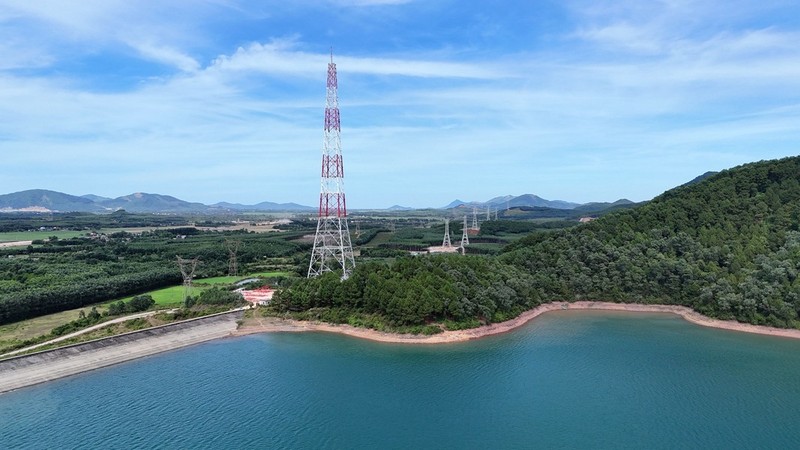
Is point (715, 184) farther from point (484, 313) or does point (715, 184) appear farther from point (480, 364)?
point (480, 364)

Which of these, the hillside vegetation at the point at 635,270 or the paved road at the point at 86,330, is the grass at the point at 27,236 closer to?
the paved road at the point at 86,330

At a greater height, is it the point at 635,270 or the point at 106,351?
the point at 635,270

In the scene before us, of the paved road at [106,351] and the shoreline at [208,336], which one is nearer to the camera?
the paved road at [106,351]

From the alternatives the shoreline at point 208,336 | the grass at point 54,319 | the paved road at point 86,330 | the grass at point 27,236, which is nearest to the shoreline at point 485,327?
the shoreline at point 208,336

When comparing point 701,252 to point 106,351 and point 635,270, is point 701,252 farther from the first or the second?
point 106,351

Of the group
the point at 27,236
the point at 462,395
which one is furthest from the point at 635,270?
the point at 27,236
